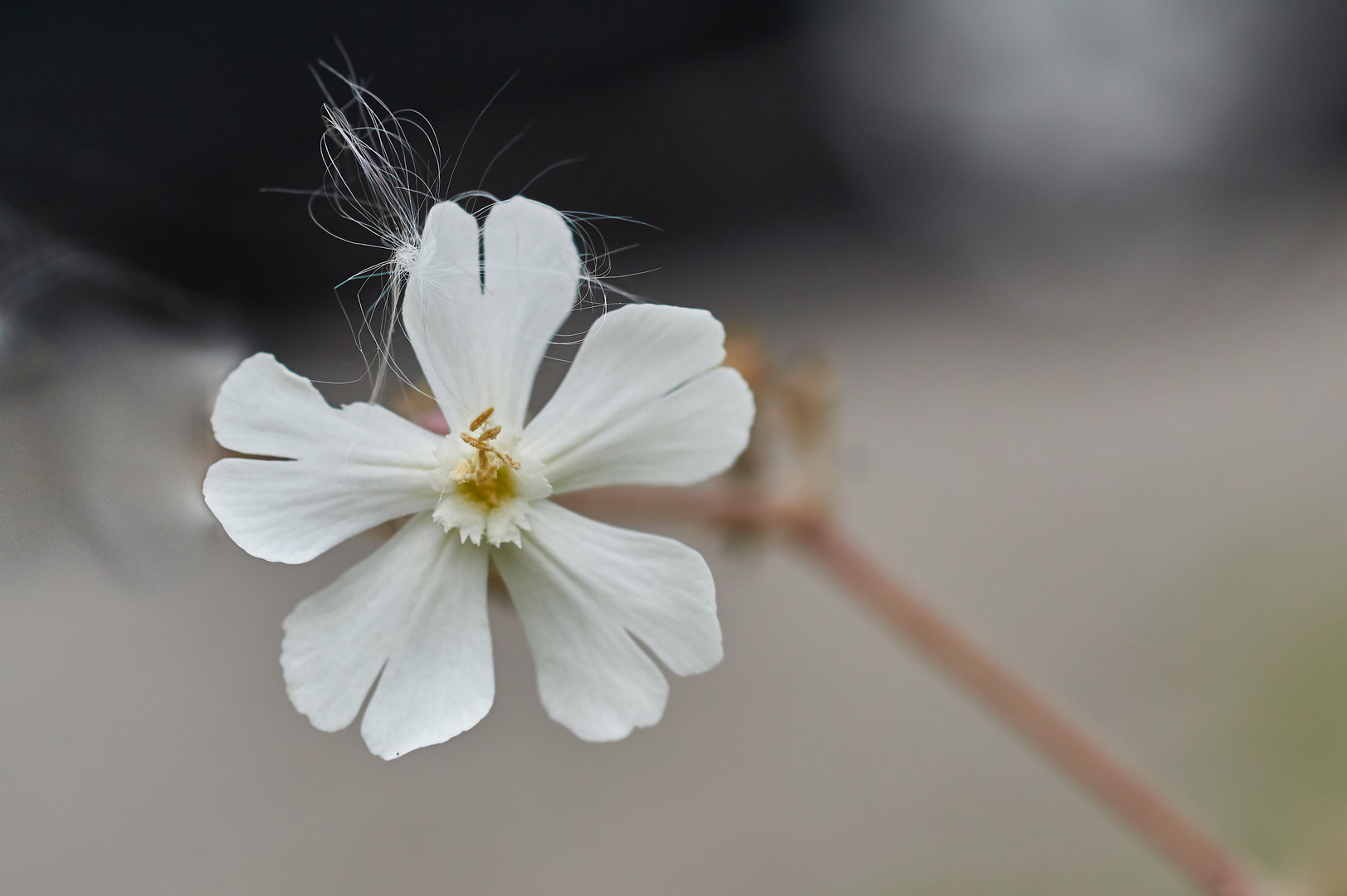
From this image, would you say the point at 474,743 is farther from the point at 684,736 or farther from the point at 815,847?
the point at 815,847

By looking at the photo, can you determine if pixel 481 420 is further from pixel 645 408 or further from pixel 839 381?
pixel 839 381

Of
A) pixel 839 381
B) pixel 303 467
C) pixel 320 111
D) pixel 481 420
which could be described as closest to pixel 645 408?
pixel 481 420

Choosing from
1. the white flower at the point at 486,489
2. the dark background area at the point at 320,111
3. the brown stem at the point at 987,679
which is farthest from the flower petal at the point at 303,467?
the brown stem at the point at 987,679

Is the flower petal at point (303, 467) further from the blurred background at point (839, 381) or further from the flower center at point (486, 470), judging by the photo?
the blurred background at point (839, 381)

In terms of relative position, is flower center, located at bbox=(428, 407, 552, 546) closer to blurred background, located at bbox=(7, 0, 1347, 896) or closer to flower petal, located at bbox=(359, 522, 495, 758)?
flower petal, located at bbox=(359, 522, 495, 758)

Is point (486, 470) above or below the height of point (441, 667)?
above

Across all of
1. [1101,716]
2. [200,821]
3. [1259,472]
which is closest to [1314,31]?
[1259,472]
